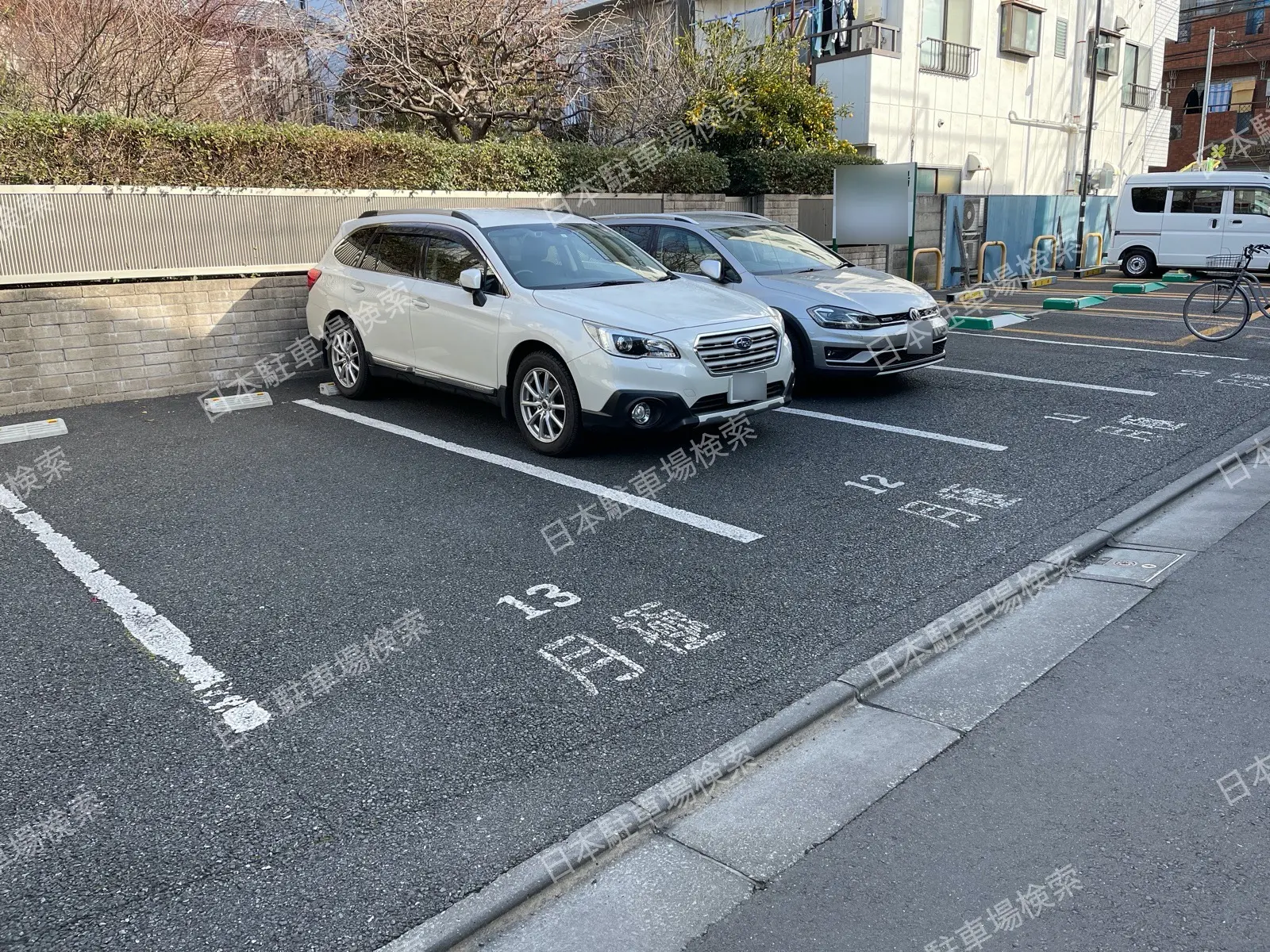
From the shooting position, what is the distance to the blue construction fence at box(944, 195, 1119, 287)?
1731 cm

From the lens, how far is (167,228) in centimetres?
914

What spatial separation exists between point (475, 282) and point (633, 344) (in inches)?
53.5

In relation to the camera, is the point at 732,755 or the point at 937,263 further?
the point at 937,263

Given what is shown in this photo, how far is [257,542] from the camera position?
17.6ft

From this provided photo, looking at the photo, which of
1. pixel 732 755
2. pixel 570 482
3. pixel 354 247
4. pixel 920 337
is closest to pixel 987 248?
pixel 920 337

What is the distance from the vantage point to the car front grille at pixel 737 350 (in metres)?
6.41

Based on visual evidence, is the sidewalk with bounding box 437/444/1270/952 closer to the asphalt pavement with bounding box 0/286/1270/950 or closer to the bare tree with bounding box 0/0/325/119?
the asphalt pavement with bounding box 0/286/1270/950

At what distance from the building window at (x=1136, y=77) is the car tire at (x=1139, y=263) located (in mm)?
9462

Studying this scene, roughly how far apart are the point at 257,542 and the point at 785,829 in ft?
11.6

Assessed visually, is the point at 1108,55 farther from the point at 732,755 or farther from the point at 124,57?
the point at 732,755

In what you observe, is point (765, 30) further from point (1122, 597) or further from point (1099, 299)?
point (1122, 597)

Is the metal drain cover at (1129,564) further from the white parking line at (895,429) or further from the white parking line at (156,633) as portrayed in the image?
the white parking line at (156,633)

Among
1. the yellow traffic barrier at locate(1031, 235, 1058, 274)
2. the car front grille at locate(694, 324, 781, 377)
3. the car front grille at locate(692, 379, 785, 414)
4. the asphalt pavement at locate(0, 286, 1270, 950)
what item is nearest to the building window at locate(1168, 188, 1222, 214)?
the yellow traffic barrier at locate(1031, 235, 1058, 274)

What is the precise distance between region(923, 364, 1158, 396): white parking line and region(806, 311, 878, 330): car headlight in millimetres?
1940
